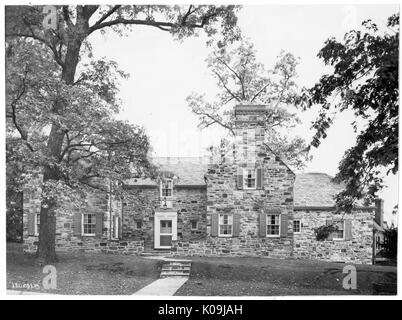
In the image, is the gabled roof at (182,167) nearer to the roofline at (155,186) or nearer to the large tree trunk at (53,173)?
the roofline at (155,186)

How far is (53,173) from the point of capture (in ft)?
35.1

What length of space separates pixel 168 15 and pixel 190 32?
1.83 feet

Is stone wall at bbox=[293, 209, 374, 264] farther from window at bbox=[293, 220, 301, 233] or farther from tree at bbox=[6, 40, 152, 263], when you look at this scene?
tree at bbox=[6, 40, 152, 263]

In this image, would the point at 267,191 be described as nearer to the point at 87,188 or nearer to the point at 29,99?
the point at 87,188

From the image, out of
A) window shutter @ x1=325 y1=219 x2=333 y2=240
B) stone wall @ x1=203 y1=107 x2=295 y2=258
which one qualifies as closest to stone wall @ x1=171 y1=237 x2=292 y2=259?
stone wall @ x1=203 y1=107 x2=295 y2=258

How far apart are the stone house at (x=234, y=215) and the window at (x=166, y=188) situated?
2 cm

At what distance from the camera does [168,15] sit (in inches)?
419

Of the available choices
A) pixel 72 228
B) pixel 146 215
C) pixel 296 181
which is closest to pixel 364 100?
pixel 296 181

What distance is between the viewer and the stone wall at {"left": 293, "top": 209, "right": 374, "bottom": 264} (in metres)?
10.5

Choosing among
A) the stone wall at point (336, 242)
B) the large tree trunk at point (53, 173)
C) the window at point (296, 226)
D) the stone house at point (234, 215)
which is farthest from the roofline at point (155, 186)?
the stone wall at point (336, 242)

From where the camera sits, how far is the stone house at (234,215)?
1061 centimetres

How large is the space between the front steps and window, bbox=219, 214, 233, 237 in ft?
2.95
